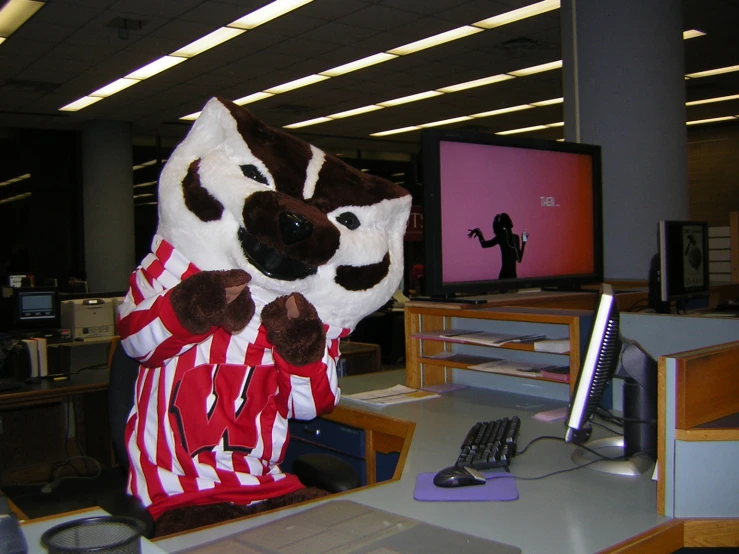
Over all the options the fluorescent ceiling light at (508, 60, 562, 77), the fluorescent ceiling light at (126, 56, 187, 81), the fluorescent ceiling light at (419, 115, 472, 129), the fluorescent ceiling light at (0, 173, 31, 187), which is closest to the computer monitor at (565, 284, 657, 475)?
the fluorescent ceiling light at (126, 56, 187, 81)

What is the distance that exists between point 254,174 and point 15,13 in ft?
15.9

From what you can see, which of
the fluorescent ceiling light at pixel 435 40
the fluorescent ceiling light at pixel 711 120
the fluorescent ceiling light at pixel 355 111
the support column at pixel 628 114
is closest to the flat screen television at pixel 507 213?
the support column at pixel 628 114

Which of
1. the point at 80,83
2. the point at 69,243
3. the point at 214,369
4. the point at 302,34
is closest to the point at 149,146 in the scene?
the point at 69,243

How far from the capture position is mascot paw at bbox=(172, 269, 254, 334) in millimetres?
1417

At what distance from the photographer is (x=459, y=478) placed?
1.52 meters

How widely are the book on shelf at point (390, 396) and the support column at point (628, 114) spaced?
154cm

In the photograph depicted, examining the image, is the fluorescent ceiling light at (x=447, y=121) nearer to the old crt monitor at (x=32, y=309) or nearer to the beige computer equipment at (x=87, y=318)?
the beige computer equipment at (x=87, y=318)

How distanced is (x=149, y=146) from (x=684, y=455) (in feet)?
35.6

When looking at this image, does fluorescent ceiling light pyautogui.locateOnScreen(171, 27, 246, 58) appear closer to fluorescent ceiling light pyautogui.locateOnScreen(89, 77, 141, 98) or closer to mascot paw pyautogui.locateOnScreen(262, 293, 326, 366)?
fluorescent ceiling light pyautogui.locateOnScreen(89, 77, 141, 98)

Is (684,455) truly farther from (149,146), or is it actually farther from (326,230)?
(149,146)

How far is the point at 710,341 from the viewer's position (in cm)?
200

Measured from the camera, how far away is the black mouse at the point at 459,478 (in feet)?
4.99

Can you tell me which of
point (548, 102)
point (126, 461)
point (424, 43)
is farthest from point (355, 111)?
point (126, 461)

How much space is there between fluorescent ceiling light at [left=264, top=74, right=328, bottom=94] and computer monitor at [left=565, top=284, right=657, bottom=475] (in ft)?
21.2
